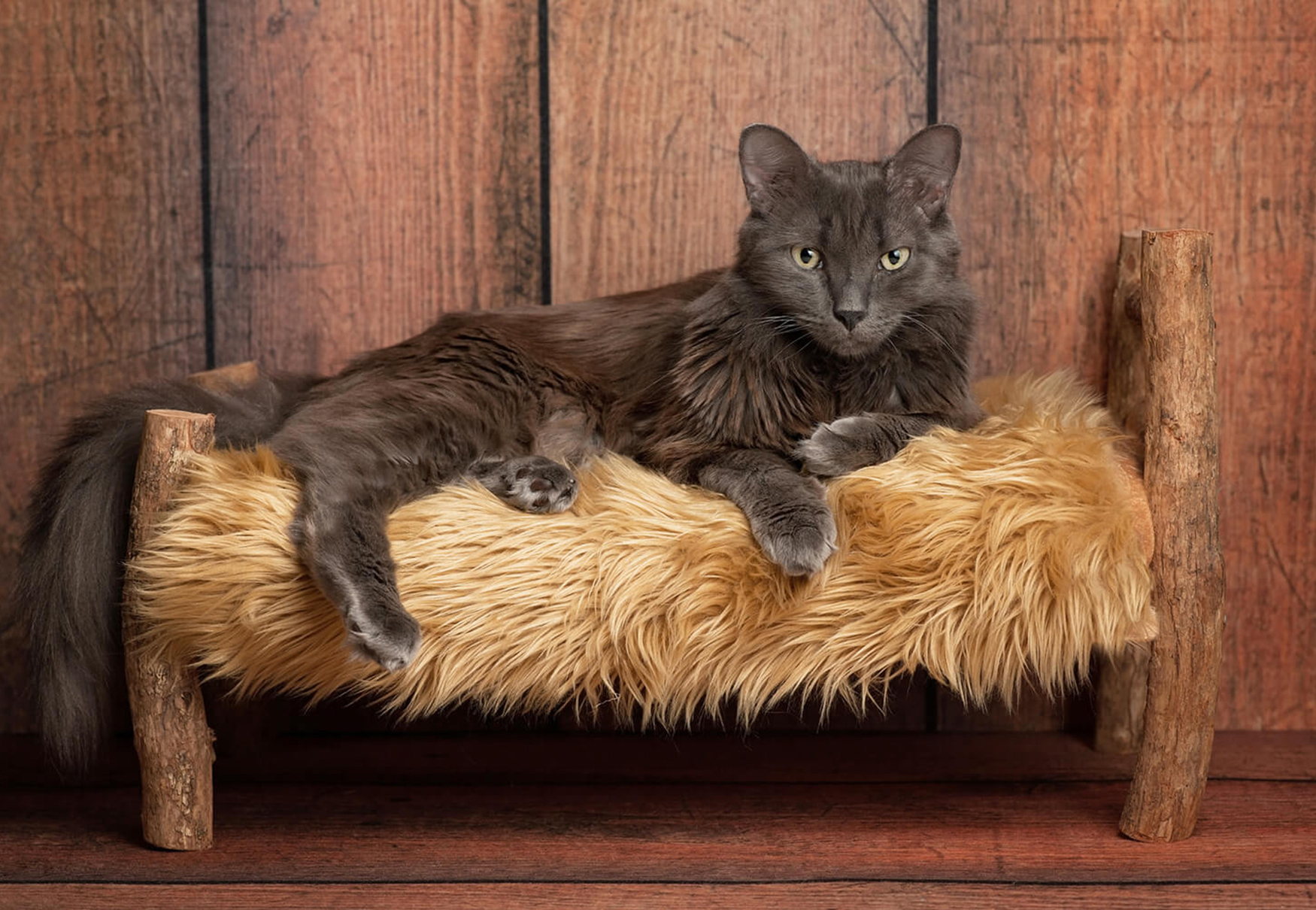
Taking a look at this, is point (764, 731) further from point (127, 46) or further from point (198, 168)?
point (127, 46)

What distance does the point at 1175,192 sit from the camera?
1.70 metres

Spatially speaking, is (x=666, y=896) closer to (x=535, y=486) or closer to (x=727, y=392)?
(x=535, y=486)

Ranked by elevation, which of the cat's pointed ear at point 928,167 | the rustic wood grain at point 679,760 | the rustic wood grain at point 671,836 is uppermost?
the cat's pointed ear at point 928,167

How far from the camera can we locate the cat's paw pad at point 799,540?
1.15m

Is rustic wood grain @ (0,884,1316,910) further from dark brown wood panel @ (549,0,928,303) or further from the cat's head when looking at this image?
dark brown wood panel @ (549,0,928,303)

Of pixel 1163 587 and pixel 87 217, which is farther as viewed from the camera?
pixel 87 217

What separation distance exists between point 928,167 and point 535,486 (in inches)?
22.7

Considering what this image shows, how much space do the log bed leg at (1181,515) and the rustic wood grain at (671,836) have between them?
0.11 meters

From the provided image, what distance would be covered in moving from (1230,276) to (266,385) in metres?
1.35

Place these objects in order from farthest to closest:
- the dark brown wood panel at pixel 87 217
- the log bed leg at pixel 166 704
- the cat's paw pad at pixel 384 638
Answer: the dark brown wood panel at pixel 87 217 → the log bed leg at pixel 166 704 → the cat's paw pad at pixel 384 638

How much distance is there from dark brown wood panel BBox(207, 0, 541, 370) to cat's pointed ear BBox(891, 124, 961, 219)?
0.61m

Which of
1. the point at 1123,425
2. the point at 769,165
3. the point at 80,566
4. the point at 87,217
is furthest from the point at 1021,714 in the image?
the point at 87,217

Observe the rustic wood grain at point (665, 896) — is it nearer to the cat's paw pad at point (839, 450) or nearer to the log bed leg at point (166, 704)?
the log bed leg at point (166, 704)

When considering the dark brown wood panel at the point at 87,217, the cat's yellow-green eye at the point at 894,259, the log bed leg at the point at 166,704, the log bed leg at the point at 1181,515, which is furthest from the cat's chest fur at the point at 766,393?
the dark brown wood panel at the point at 87,217
